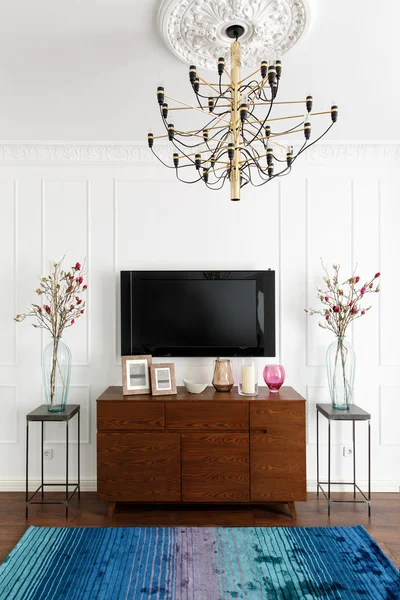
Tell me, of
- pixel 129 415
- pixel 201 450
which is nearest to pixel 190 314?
pixel 129 415

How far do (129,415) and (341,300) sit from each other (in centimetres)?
189

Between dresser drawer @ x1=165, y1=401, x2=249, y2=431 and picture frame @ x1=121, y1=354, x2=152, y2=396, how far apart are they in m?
0.28

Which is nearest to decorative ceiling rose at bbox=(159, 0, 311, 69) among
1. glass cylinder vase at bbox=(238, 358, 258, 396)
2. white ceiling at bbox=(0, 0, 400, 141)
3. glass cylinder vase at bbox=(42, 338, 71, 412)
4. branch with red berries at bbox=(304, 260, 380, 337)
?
white ceiling at bbox=(0, 0, 400, 141)

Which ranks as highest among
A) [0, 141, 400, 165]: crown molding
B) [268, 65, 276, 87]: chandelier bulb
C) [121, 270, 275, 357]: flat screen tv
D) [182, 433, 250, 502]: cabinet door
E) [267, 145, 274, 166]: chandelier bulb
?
[0, 141, 400, 165]: crown molding

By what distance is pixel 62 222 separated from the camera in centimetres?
372

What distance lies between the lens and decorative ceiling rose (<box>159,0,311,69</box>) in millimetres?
1908

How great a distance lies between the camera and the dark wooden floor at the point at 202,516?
304cm

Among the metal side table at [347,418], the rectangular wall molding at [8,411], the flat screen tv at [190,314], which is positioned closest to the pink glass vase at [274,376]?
the flat screen tv at [190,314]

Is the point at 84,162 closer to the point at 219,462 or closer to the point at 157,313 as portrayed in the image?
the point at 157,313

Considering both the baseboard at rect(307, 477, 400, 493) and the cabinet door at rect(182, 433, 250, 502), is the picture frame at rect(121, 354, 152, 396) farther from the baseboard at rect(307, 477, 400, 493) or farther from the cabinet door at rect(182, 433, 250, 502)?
the baseboard at rect(307, 477, 400, 493)

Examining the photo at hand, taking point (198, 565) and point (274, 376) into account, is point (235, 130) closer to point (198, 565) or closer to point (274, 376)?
point (274, 376)

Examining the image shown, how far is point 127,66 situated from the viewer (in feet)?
8.02

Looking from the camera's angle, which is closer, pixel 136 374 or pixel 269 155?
pixel 269 155

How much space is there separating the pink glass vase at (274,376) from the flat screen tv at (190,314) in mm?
239
